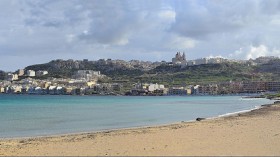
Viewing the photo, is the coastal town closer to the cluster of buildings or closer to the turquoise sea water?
the cluster of buildings

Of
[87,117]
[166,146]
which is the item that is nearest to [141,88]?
[87,117]

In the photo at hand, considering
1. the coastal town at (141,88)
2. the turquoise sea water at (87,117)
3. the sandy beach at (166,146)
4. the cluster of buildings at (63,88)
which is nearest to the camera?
the sandy beach at (166,146)

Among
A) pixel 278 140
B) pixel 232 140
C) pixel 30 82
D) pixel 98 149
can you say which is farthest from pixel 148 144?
pixel 30 82

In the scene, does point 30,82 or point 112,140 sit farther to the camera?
point 30,82

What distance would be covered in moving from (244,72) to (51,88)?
282 ft

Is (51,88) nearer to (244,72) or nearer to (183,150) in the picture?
(244,72)

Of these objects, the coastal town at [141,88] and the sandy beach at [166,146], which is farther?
the coastal town at [141,88]

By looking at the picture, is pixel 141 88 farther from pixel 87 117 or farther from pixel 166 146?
pixel 166 146

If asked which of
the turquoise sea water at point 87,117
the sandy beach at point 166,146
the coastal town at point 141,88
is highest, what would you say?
the coastal town at point 141,88

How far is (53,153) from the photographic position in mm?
14031

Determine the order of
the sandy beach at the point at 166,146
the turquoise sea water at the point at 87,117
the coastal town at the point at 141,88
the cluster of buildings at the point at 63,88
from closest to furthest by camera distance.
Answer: the sandy beach at the point at 166,146 < the turquoise sea water at the point at 87,117 < the coastal town at the point at 141,88 < the cluster of buildings at the point at 63,88

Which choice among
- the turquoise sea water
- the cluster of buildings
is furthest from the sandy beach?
the cluster of buildings

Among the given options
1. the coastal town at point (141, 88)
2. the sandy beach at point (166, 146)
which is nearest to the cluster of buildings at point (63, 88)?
the coastal town at point (141, 88)

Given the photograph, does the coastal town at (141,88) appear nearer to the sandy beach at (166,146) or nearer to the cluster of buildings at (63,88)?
the cluster of buildings at (63,88)
